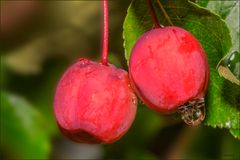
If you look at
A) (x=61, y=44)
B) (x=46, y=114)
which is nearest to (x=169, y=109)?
(x=46, y=114)

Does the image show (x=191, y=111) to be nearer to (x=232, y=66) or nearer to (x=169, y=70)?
(x=169, y=70)

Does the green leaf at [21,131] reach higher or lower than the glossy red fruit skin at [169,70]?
lower

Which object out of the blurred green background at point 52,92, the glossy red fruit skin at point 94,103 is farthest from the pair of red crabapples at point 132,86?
the blurred green background at point 52,92

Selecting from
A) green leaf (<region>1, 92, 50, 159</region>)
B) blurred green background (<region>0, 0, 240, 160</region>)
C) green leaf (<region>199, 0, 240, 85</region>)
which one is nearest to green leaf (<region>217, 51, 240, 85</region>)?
green leaf (<region>199, 0, 240, 85</region>)

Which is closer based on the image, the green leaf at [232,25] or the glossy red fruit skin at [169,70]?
the glossy red fruit skin at [169,70]

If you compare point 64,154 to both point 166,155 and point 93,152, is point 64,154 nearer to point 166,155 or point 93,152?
point 93,152

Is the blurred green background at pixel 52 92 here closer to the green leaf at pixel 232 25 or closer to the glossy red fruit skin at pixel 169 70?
the green leaf at pixel 232 25

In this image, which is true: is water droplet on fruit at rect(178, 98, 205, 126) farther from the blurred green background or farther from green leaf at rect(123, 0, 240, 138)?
the blurred green background

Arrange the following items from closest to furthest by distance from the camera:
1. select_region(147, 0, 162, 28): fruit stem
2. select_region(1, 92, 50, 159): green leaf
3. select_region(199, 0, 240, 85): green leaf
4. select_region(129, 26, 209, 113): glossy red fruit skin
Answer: select_region(129, 26, 209, 113): glossy red fruit skin < select_region(147, 0, 162, 28): fruit stem < select_region(199, 0, 240, 85): green leaf < select_region(1, 92, 50, 159): green leaf
